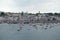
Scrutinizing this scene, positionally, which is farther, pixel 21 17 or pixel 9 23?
pixel 9 23

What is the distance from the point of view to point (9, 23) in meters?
76.3

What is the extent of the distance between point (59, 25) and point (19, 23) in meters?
12.2

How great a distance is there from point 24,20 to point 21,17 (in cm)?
132

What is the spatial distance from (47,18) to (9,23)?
13462 millimetres

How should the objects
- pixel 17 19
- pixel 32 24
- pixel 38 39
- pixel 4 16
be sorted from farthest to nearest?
1. pixel 4 16
2. pixel 17 19
3. pixel 32 24
4. pixel 38 39

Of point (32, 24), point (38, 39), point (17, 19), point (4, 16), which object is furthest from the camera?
point (4, 16)

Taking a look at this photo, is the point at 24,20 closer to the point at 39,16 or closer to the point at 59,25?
the point at 39,16

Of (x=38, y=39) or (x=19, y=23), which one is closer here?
(x=38, y=39)

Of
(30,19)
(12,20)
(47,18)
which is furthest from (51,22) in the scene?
(12,20)

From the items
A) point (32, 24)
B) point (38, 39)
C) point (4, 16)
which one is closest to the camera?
point (38, 39)

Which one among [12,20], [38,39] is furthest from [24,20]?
[38,39]

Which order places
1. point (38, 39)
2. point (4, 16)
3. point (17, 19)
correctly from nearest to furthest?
point (38, 39), point (17, 19), point (4, 16)

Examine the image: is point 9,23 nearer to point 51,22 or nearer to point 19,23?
point 19,23

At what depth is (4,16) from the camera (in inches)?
3002
